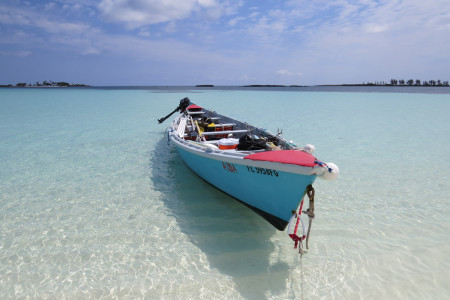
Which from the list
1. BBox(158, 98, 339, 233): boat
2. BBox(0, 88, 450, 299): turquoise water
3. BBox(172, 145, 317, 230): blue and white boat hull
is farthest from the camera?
BBox(172, 145, 317, 230): blue and white boat hull

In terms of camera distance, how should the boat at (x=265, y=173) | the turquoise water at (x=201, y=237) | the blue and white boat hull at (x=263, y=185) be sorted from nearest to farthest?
1. the turquoise water at (x=201, y=237)
2. the boat at (x=265, y=173)
3. the blue and white boat hull at (x=263, y=185)

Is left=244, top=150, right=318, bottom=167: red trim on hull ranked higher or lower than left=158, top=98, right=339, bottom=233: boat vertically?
higher

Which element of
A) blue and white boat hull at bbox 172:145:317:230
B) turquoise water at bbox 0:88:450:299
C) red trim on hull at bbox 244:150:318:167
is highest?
red trim on hull at bbox 244:150:318:167

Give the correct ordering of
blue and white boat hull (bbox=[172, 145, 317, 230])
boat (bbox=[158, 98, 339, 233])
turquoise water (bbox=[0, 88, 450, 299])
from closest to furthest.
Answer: turquoise water (bbox=[0, 88, 450, 299])
boat (bbox=[158, 98, 339, 233])
blue and white boat hull (bbox=[172, 145, 317, 230])

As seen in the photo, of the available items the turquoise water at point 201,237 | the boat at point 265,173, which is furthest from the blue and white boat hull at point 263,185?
the turquoise water at point 201,237

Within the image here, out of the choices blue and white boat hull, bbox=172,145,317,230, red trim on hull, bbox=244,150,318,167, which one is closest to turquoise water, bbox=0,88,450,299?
blue and white boat hull, bbox=172,145,317,230

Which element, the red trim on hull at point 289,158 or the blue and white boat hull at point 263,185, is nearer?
the red trim on hull at point 289,158

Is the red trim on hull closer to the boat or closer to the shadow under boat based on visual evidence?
the boat

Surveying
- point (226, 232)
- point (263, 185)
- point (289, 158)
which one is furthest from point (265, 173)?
point (226, 232)

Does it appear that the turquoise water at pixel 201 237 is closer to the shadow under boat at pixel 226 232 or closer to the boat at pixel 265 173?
the shadow under boat at pixel 226 232

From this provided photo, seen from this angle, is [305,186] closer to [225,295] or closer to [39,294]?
[225,295]

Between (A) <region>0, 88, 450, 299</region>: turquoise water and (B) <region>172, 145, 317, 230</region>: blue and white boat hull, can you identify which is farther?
(B) <region>172, 145, 317, 230</region>: blue and white boat hull

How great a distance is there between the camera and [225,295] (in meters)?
4.37

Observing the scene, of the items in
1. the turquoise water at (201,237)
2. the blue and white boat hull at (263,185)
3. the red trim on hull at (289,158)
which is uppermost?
the red trim on hull at (289,158)
